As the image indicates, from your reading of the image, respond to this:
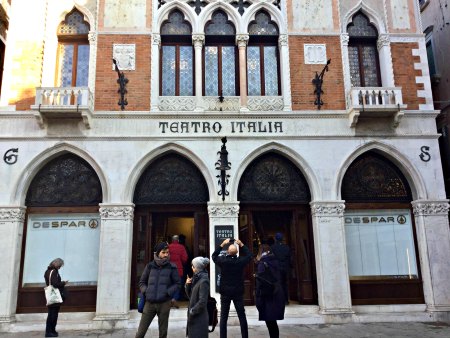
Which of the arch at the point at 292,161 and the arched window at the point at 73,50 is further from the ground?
the arched window at the point at 73,50

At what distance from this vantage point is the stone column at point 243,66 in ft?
41.4

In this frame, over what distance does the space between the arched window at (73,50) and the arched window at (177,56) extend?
229 cm

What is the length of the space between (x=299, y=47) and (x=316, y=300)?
7326mm

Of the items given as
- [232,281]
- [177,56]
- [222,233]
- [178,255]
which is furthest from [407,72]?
[232,281]

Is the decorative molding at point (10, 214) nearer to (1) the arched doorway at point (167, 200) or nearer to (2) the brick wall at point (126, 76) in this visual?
(1) the arched doorway at point (167, 200)

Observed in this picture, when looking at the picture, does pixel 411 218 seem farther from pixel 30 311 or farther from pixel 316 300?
pixel 30 311

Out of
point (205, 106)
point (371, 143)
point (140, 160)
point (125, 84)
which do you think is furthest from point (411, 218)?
point (125, 84)

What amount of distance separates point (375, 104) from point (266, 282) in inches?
269

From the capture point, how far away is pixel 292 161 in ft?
40.9

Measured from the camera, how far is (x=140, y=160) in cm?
1201

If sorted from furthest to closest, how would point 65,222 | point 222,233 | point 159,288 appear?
point 65,222 < point 222,233 < point 159,288

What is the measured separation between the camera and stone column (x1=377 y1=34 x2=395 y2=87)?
1294 cm

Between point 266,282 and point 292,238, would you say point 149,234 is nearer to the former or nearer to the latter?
point 292,238

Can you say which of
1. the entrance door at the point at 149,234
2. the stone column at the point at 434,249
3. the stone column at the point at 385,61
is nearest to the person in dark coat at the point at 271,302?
the entrance door at the point at 149,234
